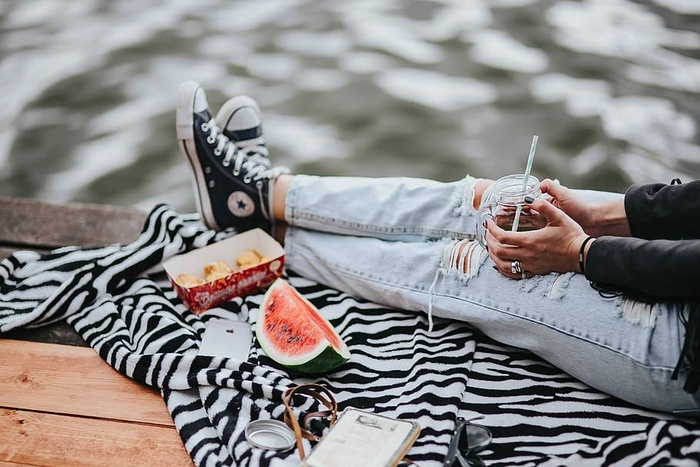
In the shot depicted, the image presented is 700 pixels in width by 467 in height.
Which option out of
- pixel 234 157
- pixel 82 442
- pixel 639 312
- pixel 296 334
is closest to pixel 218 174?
pixel 234 157

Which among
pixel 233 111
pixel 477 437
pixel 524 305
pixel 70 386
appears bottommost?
pixel 70 386

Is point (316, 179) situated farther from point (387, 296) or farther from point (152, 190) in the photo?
point (152, 190)

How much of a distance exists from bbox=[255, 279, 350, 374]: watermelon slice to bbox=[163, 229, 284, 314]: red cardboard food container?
11cm

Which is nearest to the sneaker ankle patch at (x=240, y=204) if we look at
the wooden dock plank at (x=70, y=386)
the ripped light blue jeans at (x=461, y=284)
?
the ripped light blue jeans at (x=461, y=284)

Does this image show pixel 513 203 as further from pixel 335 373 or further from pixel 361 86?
pixel 361 86

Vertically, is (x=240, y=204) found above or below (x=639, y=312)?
below

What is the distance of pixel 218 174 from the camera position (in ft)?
A: 7.03

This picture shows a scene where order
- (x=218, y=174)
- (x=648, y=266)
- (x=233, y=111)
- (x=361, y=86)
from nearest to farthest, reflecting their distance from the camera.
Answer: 1. (x=648, y=266)
2. (x=218, y=174)
3. (x=233, y=111)
4. (x=361, y=86)

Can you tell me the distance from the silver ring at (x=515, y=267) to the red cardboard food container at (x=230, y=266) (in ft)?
2.25

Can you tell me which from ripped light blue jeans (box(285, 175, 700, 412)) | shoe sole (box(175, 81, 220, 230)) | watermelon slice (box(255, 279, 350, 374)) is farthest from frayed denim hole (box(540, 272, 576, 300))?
shoe sole (box(175, 81, 220, 230))

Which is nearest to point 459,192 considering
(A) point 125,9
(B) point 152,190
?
(B) point 152,190

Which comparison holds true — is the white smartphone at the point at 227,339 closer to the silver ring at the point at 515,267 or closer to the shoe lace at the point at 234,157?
the shoe lace at the point at 234,157

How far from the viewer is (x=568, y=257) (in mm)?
1641

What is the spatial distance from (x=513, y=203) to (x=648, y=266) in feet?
1.11
